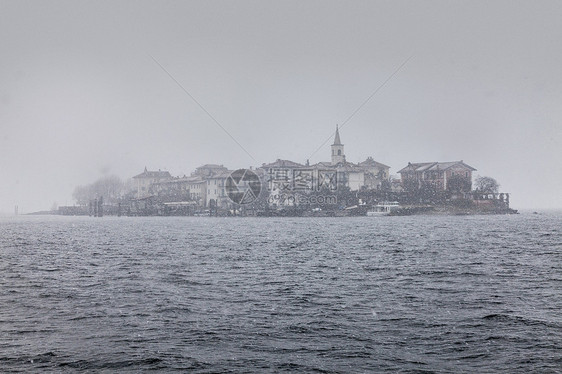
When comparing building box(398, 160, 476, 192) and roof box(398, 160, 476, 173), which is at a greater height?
roof box(398, 160, 476, 173)

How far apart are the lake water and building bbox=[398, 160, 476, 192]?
105 meters

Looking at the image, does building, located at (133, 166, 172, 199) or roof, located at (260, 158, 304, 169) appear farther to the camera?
building, located at (133, 166, 172, 199)

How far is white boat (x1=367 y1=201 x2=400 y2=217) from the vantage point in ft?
416

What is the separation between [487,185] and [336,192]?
36.9 m

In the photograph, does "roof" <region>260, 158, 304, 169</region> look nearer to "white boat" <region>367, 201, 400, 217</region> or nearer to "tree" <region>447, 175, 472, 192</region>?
"white boat" <region>367, 201, 400, 217</region>

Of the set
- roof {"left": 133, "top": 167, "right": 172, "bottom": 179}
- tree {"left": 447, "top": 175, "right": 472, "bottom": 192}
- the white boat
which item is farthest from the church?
roof {"left": 133, "top": 167, "right": 172, "bottom": 179}

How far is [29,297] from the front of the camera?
20219 mm

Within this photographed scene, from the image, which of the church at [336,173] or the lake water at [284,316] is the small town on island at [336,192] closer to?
the church at [336,173]

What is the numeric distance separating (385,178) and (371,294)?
444ft

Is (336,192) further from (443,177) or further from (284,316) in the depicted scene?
(284,316)

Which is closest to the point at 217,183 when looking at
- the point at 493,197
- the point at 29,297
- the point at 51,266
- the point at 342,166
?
the point at 342,166

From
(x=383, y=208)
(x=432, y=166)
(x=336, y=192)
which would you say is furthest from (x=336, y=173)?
(x=432, y=166)

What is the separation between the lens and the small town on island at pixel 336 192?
5202 inches

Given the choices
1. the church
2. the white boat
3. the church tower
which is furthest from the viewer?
the church tower
